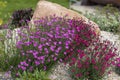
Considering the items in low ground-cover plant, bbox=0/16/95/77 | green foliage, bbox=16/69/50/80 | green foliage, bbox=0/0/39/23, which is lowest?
green foliage, bbox=0/0/39/23

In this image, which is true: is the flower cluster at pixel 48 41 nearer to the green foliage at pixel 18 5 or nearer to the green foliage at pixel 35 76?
the green foliage at pixel 35 76

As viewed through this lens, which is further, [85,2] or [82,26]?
[85,2]

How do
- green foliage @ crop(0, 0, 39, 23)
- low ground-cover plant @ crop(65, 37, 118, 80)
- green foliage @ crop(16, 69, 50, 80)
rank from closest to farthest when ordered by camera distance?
green foliage @ crop(16, 69, 50, 80) < low ground-cover plant @ crop(65, 37, 118, 80) < green foliage @ crop(0, 0, 39, 23)

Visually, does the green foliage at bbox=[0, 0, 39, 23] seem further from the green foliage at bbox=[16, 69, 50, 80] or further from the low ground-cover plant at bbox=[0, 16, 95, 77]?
the green foliage at bbox=[16, 69, 50, 80]

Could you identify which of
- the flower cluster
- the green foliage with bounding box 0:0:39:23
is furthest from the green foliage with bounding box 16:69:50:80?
the green foliage with bounding box 0:0:39:23

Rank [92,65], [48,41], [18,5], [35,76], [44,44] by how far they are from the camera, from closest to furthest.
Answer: [35,76], [92,65], [44,44], [48,41], [18,5]

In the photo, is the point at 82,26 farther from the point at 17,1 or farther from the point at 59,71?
the point at 17,1

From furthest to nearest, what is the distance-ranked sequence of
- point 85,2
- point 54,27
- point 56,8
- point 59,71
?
point 85,2 < point 56,8 < point 54,27 < point 59,71

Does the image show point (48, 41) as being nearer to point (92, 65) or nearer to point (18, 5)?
point (92, 65)

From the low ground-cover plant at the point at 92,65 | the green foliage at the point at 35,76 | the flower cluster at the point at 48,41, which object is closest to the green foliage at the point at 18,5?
the flower cluster at the point at 48,41

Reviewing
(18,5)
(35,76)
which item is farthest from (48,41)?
(18,5)

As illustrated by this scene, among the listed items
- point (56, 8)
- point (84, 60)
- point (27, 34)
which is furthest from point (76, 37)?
point (56, 8)
